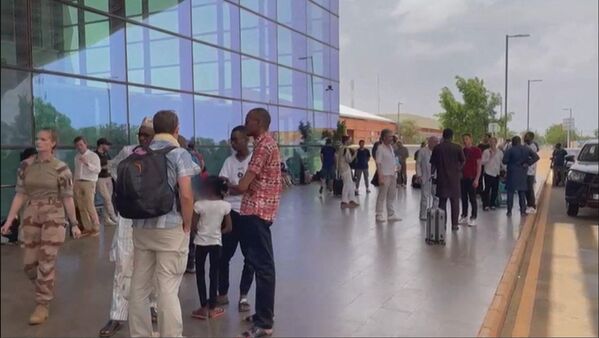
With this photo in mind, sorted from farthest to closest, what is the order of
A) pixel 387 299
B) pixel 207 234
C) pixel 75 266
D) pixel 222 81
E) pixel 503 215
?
pixel 222 81, pixel 503 215, pixel 75 266, pixel 387 299, pixel 207 234

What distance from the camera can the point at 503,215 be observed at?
37.7ft

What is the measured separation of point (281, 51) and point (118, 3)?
347 inches

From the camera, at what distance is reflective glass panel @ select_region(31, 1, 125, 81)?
11234mm

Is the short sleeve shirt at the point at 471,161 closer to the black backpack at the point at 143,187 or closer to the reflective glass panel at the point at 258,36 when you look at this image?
the black backpack at the point at 143,187

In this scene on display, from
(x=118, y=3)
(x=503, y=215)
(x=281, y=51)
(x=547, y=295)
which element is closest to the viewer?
(x=547, y=295)

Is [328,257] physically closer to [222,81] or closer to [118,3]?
[118,3]

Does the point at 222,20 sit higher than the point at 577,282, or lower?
higher

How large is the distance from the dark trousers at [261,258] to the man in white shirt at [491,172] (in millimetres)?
8952

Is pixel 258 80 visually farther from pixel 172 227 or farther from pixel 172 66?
pixel 172 227

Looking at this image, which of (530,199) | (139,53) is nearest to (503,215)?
(530,199)

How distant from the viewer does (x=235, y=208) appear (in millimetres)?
4984

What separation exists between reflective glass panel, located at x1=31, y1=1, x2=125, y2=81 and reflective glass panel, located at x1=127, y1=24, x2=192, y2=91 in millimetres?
404

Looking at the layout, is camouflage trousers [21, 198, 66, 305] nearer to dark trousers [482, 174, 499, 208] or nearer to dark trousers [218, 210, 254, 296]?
dark trousers [218, 210, 254, 296]

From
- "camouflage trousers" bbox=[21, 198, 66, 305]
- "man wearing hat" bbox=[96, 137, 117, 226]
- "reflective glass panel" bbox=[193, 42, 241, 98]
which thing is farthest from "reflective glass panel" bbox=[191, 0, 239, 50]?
"camouflage trousers" bbox=[21, 198, 66, 305]
